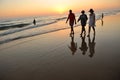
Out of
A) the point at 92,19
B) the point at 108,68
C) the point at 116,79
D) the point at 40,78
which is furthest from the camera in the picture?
the point at 92,19

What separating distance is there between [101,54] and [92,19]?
662cm

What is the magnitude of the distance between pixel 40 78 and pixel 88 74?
133cm

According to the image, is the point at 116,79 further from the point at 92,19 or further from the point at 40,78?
the point at 92,19

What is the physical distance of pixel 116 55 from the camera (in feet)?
23.9

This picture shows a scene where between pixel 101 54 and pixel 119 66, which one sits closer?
pixel 119 66

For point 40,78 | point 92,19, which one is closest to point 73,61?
point 40,78

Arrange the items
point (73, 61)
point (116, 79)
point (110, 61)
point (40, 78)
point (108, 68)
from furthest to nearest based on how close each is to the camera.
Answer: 1. point (73, 61)
2. point (110, 61)
3. point (108, 68)
4. point (40, 78)
5. point (116, 79)

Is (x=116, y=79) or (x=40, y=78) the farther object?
(x=40, y=78)

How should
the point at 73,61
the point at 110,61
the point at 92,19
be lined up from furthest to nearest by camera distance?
the point at 92,19 → the point at 73,61 → the point at 110,61

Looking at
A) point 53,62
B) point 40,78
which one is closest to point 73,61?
point 53,62

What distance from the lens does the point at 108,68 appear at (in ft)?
19.1

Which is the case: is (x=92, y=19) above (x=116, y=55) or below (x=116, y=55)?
above

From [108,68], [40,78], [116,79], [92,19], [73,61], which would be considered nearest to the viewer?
[116,79]

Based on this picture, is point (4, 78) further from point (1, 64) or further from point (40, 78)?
point (1, 64)
